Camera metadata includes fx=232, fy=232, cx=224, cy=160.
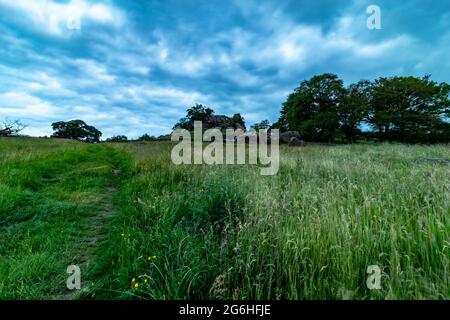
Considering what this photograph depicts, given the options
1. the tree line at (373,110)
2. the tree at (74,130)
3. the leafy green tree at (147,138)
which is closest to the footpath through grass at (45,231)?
the tree line at (373,110)

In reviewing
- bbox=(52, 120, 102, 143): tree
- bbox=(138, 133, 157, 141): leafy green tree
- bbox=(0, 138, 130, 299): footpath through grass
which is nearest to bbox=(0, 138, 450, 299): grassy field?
bbox=(0, 138, 130, 299): footpath through grass

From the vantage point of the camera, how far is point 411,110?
3744cm

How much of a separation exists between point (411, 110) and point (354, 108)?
8.84 meters

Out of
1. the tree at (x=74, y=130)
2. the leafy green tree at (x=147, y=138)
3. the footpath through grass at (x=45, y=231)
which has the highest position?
→ the tree at (x=74, y=130)

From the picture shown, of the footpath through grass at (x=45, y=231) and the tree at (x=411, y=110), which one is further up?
the tree at (x=411, y=110)

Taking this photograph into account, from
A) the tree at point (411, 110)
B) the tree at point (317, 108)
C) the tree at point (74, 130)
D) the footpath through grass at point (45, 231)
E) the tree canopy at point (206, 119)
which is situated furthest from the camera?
the tree at point (74, 130)

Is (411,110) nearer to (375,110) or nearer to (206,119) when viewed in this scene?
(375,110)

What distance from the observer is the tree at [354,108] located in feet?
124

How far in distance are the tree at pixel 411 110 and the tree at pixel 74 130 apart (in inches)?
3199

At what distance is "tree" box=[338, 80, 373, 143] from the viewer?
124 feet

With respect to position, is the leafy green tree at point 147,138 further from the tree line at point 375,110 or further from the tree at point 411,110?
the tree at point 411,110

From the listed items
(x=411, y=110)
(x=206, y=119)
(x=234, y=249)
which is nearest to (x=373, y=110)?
(x=411, y=110)

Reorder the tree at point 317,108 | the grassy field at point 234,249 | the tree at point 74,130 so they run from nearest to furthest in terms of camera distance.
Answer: the grassy field at point 234,249, the tree at point 317,108, the tree at point 74,130
